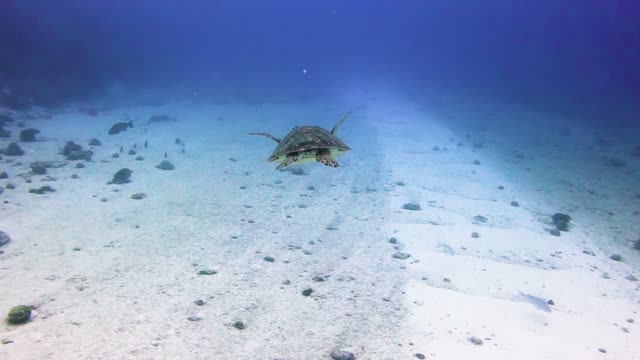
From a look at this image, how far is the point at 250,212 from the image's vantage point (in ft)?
31.4

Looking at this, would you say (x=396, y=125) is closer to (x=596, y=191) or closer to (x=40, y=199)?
(x=596, y=191)

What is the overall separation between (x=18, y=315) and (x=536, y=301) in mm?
8096

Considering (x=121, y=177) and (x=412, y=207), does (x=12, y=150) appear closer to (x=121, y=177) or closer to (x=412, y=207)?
(x=121, y=177)

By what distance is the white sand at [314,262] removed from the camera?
16.4 ft

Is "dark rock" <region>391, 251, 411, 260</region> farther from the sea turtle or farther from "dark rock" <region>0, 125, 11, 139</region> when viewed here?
"dark rock" <region>0, 125, 11, 139</region>

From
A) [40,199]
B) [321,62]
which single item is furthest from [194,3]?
[40,199]

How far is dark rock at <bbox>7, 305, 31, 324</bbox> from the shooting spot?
4812 millimetres

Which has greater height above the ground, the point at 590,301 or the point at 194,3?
the point at 194,3

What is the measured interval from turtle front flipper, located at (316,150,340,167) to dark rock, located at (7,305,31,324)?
4.59m

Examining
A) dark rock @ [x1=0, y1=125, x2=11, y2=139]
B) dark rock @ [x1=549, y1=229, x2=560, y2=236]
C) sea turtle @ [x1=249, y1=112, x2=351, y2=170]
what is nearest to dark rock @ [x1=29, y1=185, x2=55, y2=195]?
sea turtle @ [x1=249, y1=112, x2=351, y2=170]

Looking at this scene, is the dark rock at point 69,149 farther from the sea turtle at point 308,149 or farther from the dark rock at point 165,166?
the sea turtle at point 308,149

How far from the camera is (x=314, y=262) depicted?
284 inches

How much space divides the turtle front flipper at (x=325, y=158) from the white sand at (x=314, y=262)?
2397 mm

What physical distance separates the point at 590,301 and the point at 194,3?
387ft
